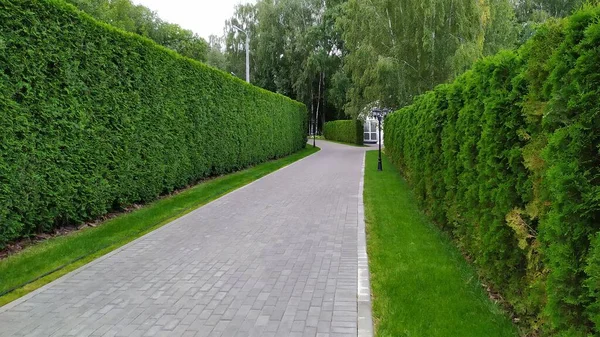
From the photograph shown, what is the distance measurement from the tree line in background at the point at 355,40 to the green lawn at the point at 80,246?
962 cm

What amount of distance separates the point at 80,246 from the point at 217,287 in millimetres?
2893

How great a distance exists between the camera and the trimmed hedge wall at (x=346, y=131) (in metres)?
44.8

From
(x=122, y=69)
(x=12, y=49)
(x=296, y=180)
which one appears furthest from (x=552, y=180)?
(x=296, y=180)

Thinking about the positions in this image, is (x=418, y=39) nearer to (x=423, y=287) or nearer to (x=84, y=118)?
(x=84, y=118)

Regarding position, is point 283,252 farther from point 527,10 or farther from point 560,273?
point 527,10

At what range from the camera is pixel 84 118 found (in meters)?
7.69

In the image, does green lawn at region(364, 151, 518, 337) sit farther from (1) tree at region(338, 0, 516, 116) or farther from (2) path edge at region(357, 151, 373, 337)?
(1) tree at region(338, 0, 516, 116)

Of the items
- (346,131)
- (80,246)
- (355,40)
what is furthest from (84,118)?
(346,131)

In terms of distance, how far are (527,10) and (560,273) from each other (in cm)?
4809

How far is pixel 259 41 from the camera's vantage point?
45.1 metres

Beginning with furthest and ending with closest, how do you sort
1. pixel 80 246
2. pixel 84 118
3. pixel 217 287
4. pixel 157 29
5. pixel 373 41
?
pixel 157 29, pixel 373 41, pixel 84 118, pixel 80 246, pixel 217 287

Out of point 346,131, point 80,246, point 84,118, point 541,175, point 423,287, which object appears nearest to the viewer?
point 541,175

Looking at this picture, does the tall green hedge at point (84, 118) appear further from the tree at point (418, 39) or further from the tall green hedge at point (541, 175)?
the tree at point (418, 39)

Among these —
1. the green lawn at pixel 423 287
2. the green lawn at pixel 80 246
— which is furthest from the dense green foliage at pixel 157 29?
the green lawn at pixel 423 287
